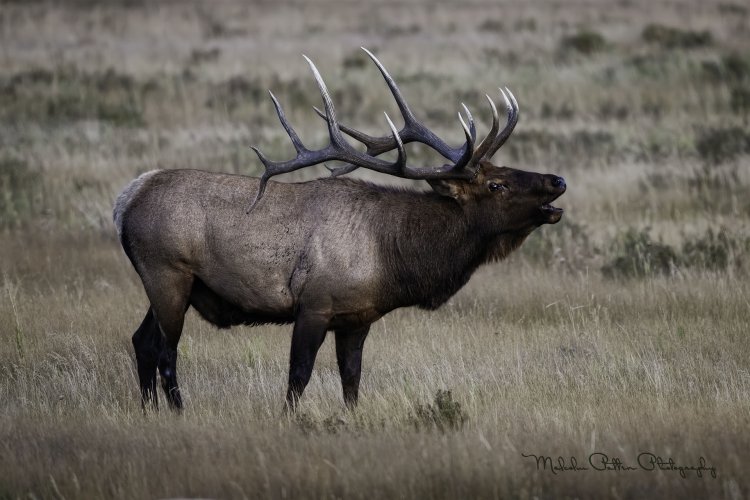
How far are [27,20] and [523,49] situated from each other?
18.7 m

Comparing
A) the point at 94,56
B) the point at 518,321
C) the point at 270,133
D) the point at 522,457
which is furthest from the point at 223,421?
the point at 94,56

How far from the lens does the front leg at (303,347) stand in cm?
736

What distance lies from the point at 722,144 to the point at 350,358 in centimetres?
1195

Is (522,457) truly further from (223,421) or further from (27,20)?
(27,20)

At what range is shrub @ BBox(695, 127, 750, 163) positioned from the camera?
17.5 meters

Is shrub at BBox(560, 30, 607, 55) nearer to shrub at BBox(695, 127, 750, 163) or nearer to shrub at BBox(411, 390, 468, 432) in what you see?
shrub at BBox(695, 127, 750, 163)

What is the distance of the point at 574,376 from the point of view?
812 centimetres

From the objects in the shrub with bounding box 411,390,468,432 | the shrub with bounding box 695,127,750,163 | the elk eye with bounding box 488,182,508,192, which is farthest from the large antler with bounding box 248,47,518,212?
the shrub with bounding box 695,127,750,163

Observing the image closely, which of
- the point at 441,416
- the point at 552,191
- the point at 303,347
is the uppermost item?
the point at 552,191

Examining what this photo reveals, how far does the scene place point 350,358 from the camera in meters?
7.83

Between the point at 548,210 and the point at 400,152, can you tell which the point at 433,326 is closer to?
the point at 548,210

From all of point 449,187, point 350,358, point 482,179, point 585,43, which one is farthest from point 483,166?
point 585,43

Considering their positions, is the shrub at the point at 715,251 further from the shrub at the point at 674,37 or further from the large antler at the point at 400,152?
the shrub at the point at 674,37

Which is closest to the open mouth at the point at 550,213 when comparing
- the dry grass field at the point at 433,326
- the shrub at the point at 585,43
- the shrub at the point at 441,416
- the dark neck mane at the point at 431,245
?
the dark neck mane at the point at 431,245
